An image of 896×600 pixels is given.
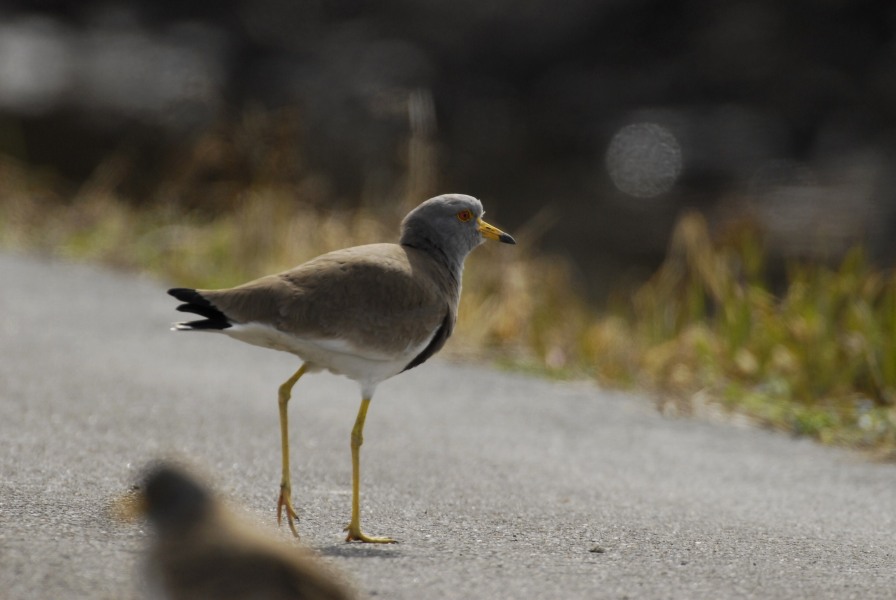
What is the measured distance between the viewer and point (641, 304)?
914 cm

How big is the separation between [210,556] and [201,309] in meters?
1.27

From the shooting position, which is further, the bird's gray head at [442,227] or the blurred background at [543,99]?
the blurred background at [543,99]

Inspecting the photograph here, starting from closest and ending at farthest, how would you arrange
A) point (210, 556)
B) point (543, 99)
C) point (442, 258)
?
point (210, 556), point (442, 258), point (543, 99)

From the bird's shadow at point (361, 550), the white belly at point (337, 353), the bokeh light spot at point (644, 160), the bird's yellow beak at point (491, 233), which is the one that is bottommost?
the bird's shadow at point (361, 550)

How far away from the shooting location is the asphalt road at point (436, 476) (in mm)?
3645

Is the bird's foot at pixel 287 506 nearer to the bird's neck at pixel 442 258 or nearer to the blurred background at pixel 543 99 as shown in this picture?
the bird's neck at pixel 442 258

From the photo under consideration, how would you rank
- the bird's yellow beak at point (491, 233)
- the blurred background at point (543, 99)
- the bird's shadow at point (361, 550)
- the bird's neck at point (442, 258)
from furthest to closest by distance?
the blurred background at point (543, 99) < the bird's yellow beak at point (491, 233) < the bird's neck at point (442, 258) < the bird's shadow at point (361, 550)

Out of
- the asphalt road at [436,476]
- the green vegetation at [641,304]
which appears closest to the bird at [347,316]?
the asphalt road at [436,476]

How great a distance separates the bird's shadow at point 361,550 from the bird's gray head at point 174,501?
877 millimetres

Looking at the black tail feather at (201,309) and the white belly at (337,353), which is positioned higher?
the black tail feather at (201,309)

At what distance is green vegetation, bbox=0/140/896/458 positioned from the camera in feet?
23.6

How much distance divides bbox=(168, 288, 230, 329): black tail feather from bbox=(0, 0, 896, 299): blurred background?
9.66 metres

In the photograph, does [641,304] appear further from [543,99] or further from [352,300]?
[543,99]

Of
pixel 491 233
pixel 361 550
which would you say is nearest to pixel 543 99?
pixel 491 233
